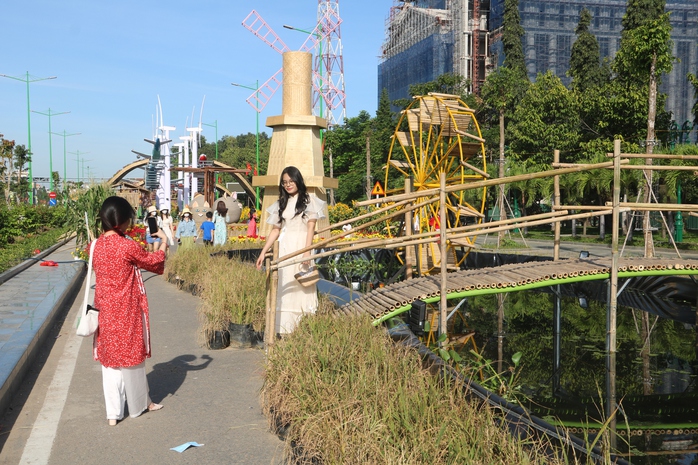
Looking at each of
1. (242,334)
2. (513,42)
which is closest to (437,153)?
(242,334)

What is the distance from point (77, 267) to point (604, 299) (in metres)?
12.8

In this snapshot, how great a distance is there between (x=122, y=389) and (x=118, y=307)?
65 centimetres

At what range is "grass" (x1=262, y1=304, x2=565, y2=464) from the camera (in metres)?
3.97

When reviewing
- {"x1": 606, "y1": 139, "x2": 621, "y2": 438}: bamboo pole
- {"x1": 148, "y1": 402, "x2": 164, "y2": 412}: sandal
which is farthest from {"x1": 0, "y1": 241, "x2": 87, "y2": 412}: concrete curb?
{"x1": 606, "y1": 139, "x2": 621, "y2": 438}: bamboo pole

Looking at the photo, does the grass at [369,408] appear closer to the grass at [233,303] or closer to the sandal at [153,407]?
the sandal at [153,407]

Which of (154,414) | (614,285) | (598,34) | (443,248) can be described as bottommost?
(154,414)

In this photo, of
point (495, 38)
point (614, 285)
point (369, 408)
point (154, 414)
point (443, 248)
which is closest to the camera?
point (369, 408)

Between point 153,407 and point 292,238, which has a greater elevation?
point 292,238

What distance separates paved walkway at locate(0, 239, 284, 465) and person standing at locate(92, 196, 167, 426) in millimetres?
294

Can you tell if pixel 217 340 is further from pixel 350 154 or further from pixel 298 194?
pixel 350 154

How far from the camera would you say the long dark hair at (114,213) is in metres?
5.75

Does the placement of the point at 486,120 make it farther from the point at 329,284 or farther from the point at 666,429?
the point at 666,429

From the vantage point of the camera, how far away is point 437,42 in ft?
270

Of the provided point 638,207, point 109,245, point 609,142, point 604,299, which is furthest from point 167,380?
point 609,142
